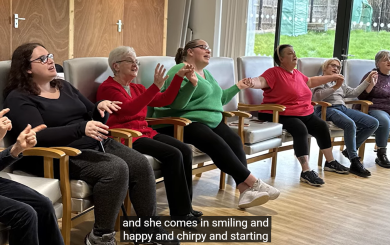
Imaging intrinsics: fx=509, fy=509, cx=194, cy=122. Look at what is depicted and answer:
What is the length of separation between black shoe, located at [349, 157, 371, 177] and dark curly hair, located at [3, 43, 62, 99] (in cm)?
279

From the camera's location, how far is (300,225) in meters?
3.02

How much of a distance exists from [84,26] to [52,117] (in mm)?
3124

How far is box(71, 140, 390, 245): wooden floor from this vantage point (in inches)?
113

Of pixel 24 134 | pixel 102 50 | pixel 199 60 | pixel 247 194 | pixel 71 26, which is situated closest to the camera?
pixel 24 134

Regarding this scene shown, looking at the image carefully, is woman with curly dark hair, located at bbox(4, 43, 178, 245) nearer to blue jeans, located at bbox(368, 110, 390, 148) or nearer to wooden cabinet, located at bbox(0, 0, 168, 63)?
wooden cabinet, located at bbox(0, 0, 168, 63)

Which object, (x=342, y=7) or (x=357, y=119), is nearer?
(x=357, y=119)

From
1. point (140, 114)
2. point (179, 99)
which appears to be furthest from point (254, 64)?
point (140, 114)

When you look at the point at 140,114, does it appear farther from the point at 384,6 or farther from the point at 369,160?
the point at 384,6

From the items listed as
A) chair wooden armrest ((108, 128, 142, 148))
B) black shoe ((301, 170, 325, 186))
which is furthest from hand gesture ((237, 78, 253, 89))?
chair wooden armrest ((108, 128, 142, 148))

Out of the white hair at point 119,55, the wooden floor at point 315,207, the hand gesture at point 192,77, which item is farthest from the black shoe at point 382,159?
the white hair at point 119,55

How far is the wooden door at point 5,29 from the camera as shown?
4.59 metres

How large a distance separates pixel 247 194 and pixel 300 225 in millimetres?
366

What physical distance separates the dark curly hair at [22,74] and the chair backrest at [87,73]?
15.3 inches

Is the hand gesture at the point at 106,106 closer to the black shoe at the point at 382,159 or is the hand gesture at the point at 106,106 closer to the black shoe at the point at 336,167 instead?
Result: the black shoe at the point at 336,167
